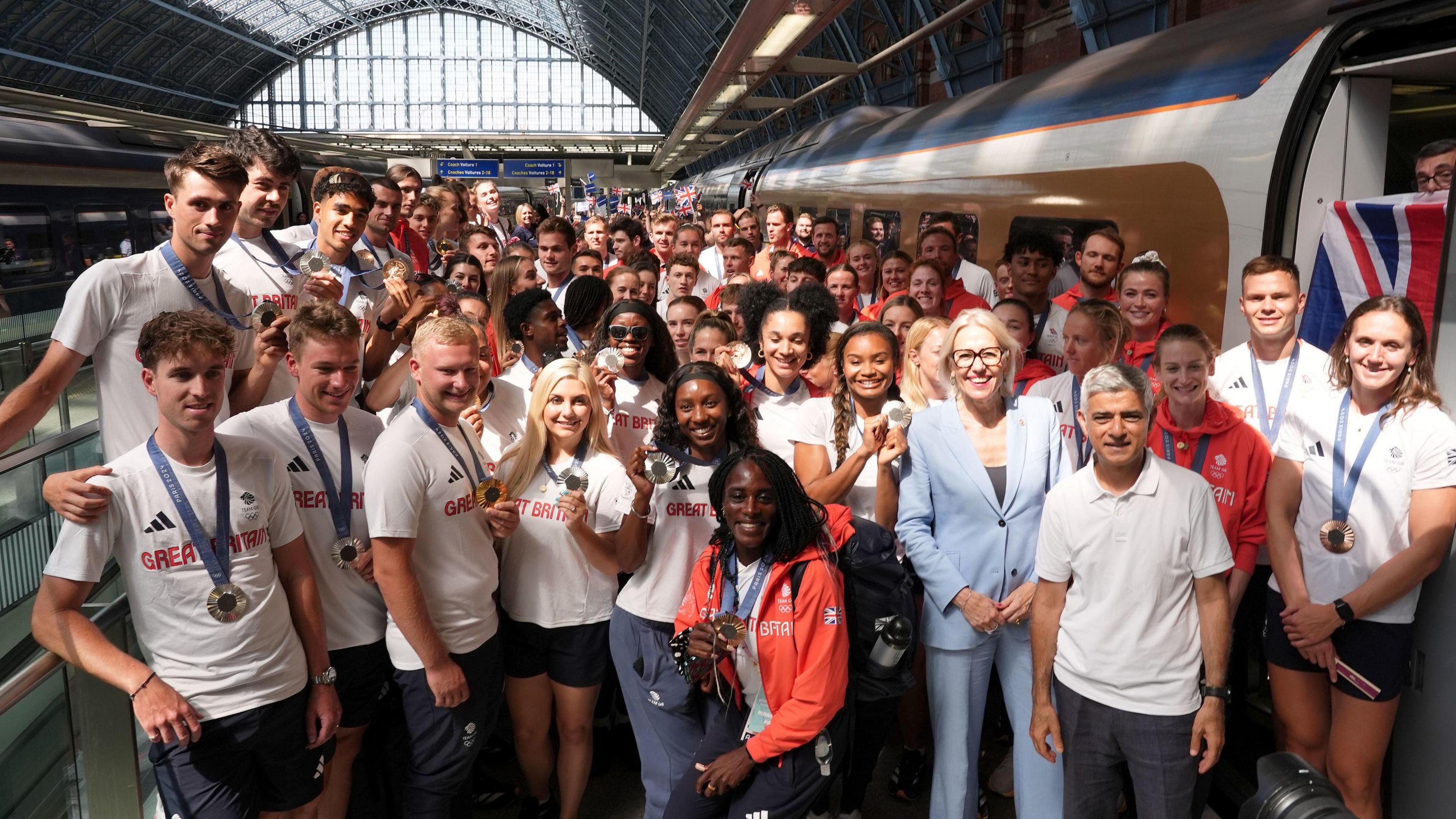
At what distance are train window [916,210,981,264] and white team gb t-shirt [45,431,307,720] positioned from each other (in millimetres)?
6224

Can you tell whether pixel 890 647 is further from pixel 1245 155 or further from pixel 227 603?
pixel 1245 155

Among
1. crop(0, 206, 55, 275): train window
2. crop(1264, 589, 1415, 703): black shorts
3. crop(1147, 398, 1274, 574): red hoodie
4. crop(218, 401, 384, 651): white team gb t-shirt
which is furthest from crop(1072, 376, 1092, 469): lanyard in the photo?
crop(0, 206, 55, 275): train window

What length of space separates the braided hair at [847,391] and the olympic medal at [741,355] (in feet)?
1.32

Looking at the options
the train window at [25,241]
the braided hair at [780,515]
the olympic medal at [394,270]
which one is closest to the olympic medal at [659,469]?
the braided hair at [780,515]

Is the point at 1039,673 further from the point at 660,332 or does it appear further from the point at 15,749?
the point at 15,749

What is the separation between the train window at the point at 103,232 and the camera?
10.9 meters

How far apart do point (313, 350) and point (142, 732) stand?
1.60 metres

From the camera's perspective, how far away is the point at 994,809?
4.35m

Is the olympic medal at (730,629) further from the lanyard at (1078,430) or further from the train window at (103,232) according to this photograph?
the train window at (103,232)

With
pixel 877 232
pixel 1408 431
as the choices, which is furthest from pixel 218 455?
pixel 877 232

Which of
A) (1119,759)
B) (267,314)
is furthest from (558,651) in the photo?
(1119,759)

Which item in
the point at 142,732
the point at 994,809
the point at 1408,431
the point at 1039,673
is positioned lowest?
the point at 994,809

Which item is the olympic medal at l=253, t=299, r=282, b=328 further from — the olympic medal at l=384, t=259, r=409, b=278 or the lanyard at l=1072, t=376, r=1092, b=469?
the lanyard at l=1072, t=376, r=1092, b=469

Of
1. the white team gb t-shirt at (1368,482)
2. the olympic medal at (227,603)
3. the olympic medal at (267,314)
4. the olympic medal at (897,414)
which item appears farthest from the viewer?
the olympic medal at (897,414)
